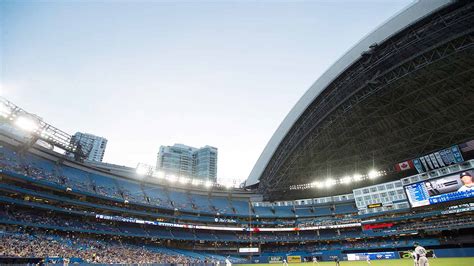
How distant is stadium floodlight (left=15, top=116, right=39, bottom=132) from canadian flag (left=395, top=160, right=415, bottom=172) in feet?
228

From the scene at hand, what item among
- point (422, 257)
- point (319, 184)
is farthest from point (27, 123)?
point (319, 184)

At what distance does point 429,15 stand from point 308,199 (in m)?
53.3

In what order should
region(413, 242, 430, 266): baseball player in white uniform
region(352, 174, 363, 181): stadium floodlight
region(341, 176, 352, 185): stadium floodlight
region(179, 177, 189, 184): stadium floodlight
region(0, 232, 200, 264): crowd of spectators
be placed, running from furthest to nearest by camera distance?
region(341, 176, 352, 185): stadium floodlight < region(352, 174, 363, 181): stadium floodlight < region(179, 177, 189, 184): stadium floodlight < region(0, 232, 200, 264): crowd of spectators < region(413, 242, 430, 266): baseball player in white uniform

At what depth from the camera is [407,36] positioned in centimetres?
3431

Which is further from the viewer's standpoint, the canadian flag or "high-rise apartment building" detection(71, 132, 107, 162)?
"high-rise apartment building" detection(71, 132, 107, 162)

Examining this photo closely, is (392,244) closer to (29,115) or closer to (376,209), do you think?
(376,209)

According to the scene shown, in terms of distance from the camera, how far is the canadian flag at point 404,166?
55353mm

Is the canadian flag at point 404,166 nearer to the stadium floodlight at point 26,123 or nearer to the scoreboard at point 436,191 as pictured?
the scoreboard at point 436,191

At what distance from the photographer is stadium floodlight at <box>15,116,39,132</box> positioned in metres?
36.4

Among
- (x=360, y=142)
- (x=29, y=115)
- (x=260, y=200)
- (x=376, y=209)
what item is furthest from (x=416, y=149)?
(x=29, y=115)

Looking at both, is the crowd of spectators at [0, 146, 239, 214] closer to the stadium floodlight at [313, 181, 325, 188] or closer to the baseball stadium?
the baseball stadium

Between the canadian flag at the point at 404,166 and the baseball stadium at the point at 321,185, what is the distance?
0.25 meters

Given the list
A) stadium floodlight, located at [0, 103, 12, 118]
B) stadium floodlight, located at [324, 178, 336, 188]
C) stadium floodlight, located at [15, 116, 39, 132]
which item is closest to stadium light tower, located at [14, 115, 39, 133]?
stadium floodlight, located at [15, 116, 39, 132]

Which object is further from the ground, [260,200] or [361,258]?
[260,200]
